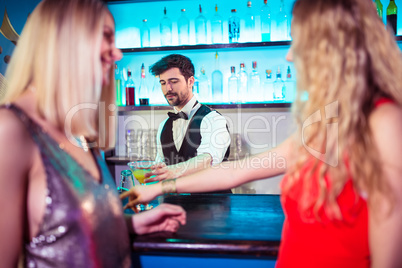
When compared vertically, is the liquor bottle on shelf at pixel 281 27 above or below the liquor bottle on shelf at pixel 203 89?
above

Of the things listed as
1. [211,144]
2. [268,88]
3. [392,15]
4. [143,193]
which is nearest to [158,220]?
[143,193]

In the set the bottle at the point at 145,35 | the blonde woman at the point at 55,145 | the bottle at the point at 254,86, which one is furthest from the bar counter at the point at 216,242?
the bottle at the point at 145,35

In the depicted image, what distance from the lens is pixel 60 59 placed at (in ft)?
2.79

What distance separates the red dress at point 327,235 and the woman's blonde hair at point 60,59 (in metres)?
0.66

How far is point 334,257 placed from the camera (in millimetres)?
940

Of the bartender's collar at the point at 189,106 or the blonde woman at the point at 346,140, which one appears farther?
the bartender's collar at the point at 189,106

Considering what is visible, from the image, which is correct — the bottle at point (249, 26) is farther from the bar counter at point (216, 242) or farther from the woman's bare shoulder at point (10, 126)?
the woman's bare shoulder at point (10, 126)

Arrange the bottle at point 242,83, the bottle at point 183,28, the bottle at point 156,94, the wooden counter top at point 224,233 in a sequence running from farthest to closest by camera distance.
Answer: the bottle at point 156,94, the bottle at point 183,28, the bottle at point 242,83, the wooden counter top at point 224,233

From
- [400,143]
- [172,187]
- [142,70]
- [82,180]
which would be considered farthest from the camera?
[142,70]

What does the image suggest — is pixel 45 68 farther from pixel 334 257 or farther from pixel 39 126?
pixel 334 257

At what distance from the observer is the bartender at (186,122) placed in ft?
9.36

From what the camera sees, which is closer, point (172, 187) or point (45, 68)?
point (45, 68)

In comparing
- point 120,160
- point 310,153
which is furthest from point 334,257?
point 120,160

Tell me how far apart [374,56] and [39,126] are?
2.86 ft
